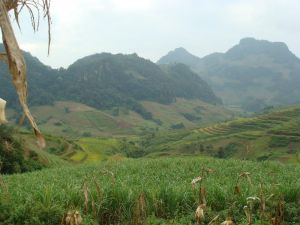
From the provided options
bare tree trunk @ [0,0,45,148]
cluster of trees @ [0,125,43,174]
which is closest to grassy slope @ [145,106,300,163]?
cluster of trees @ [0,125,43,174]

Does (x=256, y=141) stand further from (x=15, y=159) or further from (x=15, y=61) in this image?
(x=15, y=61)

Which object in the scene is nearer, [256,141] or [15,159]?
[15,159]

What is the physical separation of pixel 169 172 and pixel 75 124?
183 meters

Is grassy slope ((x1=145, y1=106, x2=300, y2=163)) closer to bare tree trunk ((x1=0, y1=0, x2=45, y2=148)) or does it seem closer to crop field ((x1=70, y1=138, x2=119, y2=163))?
crop field ((x1=70, y1=138, x2=119, y2=163))

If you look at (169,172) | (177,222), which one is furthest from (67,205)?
(169,172)

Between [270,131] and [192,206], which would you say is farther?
[270,131]

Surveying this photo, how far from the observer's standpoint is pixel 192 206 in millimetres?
10531

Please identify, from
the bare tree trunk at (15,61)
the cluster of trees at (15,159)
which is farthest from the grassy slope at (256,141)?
the bare tree trunk at (15,61)

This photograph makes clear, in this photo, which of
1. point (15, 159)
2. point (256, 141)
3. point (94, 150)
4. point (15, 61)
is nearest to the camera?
point (15, 61)

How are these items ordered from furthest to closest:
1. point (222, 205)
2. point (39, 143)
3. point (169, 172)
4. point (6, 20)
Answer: point (169, 172)
point (222, 205)
point (6, 20)
point (39, 143)

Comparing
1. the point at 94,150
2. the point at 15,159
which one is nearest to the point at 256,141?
the point at 94,150

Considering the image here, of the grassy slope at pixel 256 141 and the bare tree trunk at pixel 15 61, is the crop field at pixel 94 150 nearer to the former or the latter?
the grassy slope at pixel 256 141

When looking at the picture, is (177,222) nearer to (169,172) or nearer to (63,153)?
→ (169,172)

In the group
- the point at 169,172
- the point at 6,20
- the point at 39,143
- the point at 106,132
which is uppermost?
the point at 6,20
